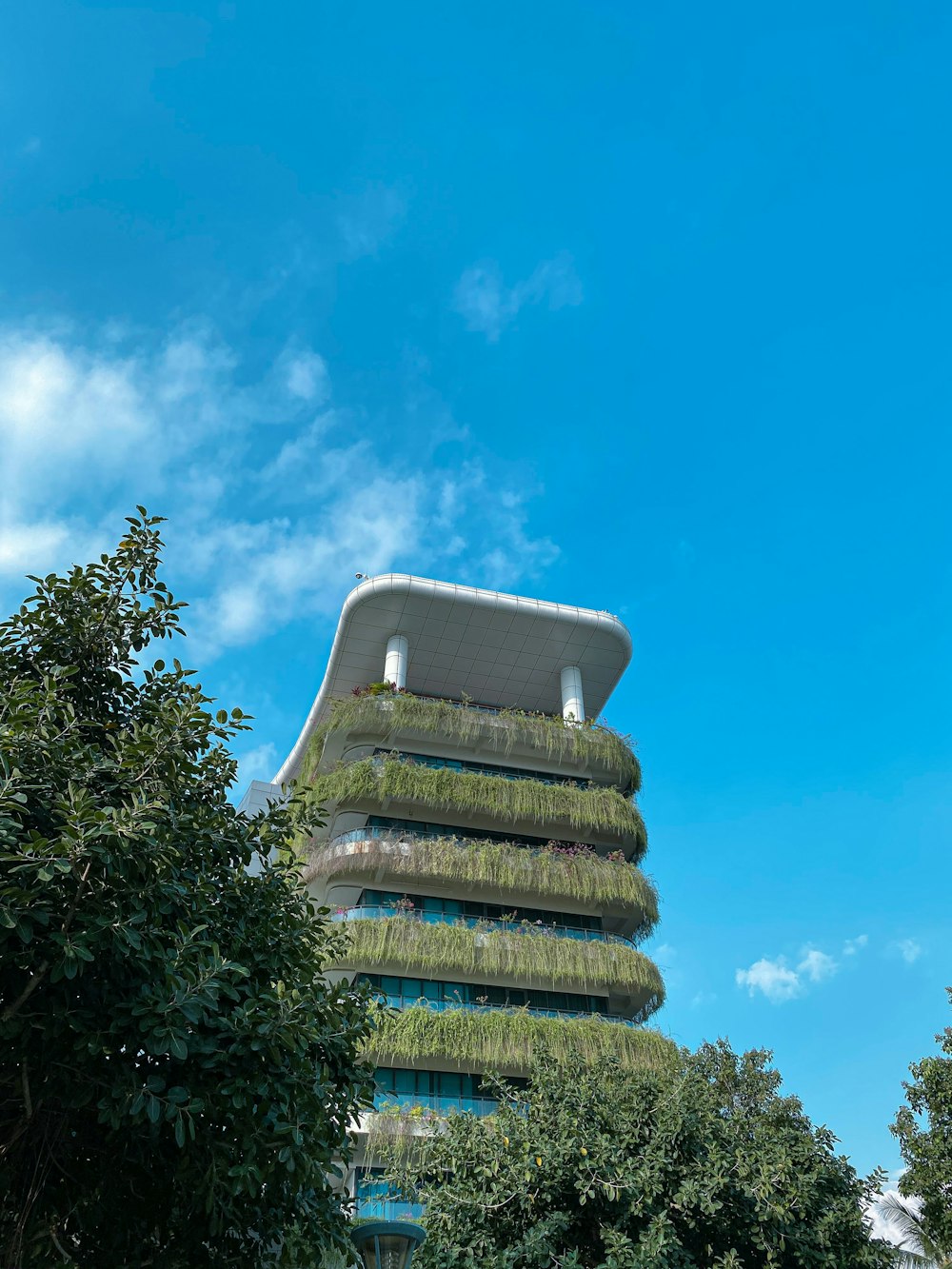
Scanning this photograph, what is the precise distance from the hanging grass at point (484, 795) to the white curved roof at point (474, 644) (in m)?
3.72

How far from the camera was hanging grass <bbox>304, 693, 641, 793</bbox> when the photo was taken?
2603cm

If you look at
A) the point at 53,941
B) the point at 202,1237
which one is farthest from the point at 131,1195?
the point at 53,941

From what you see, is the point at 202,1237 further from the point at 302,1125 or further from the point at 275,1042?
the point at 275,1042

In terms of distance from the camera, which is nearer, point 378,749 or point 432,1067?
point 432,1067

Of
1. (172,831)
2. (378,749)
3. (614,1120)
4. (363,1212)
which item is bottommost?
(363,1212)

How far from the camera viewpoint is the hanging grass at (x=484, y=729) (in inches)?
1025

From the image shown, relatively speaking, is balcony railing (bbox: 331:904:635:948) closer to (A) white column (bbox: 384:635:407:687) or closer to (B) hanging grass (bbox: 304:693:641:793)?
(B) hanging grass (bbox: 304:693:641:793)

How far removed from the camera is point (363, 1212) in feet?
60.0

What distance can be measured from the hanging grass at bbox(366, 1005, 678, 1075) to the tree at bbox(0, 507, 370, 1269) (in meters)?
11.9

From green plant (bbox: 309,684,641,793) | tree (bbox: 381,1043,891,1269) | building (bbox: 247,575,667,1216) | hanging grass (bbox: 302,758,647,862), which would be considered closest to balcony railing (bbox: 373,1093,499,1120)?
building (bbox: 247,575,667,1216)

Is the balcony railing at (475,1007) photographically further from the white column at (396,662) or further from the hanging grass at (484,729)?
the white column at (396,662)

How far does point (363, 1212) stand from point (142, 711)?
12.9 metres

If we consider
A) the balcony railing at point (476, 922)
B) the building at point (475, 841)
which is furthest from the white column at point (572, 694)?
the balcony railing at point (476, 922)

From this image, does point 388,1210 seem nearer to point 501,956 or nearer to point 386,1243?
point 501,956
